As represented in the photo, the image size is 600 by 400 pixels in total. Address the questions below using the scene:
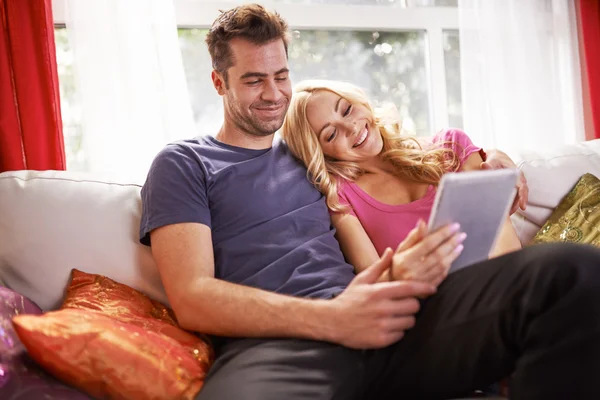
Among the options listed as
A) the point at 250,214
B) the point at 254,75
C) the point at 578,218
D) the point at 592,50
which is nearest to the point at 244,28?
the point at 254,75

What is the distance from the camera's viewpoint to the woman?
1816 mm

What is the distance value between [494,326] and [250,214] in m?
0.67

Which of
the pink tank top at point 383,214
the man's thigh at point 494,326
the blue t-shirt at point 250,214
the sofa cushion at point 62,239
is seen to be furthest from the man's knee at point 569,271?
the sofa cushion at point 62,239

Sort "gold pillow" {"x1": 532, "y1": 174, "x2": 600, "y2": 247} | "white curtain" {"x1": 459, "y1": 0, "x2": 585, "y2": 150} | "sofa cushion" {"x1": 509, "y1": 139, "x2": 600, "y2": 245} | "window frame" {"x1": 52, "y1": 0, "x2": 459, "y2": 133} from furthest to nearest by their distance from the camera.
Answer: "white curtain" {"x1": 459, "y1": 0, "x2": 585, "y2": 150}, "window frame" {"x1": 52, "y1": 0, "x2": 459, "y2": 133}, "sofa cushion" {"x1": 509, "y1": 139, "x2": 600, "y2": 245}, "gold pillow" {"x1": 532, "y1": 174, "x2": 600, "y2": 247}

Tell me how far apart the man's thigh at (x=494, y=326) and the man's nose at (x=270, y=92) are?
27.7 inches

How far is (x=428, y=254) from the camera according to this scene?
1.30 metres

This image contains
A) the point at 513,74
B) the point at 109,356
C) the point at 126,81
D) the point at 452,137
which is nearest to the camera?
the point at 109,356

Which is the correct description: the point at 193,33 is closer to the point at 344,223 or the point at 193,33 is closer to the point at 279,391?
the point at 344,223

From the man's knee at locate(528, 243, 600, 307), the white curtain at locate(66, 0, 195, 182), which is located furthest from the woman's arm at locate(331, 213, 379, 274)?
the white curtain at locate(66, 0, 195, 182)

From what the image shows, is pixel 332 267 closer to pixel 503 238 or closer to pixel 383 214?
pixel 383 214

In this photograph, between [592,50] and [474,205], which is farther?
[592,50]

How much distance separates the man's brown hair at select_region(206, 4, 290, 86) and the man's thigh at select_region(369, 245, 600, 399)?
32.1 inches

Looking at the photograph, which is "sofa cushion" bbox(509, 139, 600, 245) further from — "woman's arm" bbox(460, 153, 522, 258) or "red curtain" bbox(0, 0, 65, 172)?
"red curtain" bbox(0, 0, 65, 172)

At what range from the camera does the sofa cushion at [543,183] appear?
2.11 metres
